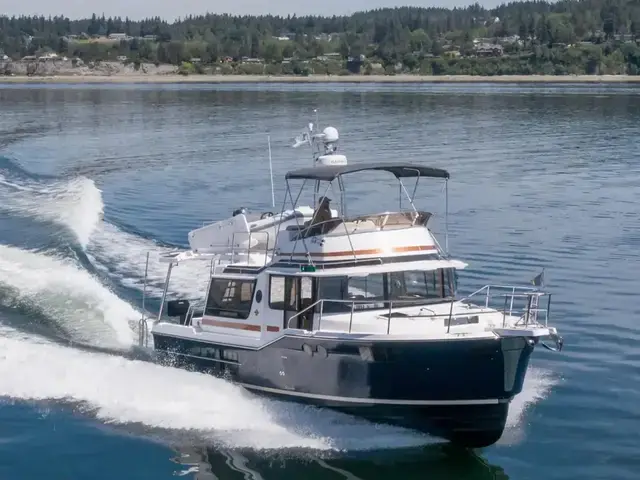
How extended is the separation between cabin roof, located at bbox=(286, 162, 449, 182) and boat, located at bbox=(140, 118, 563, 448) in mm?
25

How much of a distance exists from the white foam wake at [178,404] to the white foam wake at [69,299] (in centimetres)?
176

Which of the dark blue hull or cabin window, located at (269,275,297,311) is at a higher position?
cabin window, located at (269,275,297,311)

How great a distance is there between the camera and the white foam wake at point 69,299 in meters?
23.1

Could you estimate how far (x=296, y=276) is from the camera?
17922 mm

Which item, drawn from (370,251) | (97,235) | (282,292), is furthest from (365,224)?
(97,235)

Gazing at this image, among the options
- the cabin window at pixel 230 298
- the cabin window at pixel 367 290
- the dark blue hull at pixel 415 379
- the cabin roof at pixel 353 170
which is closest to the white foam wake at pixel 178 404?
the dark blue hull at pixel 415 379

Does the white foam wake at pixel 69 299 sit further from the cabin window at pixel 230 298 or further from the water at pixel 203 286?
the cabin window at pixel 230 298

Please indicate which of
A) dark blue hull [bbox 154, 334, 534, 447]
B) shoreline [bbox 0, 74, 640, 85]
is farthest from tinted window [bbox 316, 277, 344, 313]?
shoreline [bbox 0, 74, 640, 85]

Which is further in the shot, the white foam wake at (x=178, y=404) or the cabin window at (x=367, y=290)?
the cabin window at (x=367, y=290)

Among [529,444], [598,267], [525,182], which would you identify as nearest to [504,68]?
[525,182]

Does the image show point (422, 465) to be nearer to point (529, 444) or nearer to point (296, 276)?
point (529, 444)

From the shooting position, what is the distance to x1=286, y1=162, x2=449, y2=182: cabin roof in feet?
57.8

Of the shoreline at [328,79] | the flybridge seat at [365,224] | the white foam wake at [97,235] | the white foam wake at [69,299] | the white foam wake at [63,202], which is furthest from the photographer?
the shoreline at [328,79]

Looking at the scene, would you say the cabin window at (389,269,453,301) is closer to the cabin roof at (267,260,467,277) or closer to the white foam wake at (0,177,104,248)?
the cabin roof at (267,260,467,277)
